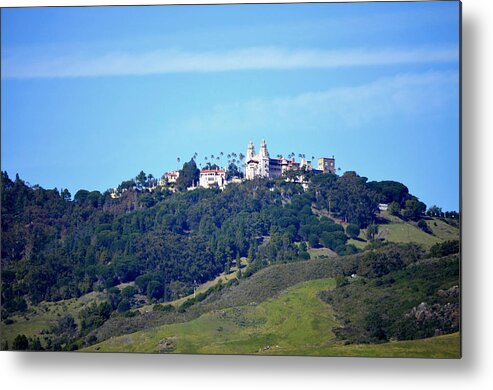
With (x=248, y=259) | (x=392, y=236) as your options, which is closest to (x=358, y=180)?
(x=392, y=236)

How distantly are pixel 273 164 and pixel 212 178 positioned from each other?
112 centimetres

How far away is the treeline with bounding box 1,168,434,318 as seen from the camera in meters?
14.9

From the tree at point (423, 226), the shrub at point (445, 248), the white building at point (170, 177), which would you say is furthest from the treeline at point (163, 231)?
the shrub at point (445, 248)

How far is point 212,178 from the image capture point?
53.8ft

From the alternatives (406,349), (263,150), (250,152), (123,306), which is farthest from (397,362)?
(123,306)

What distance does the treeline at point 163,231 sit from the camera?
14.9 metres

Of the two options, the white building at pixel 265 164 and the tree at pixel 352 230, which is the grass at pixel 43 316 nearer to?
the white building at pixel 265 164

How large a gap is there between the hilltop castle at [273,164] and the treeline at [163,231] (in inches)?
10.2

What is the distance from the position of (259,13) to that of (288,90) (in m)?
1.10

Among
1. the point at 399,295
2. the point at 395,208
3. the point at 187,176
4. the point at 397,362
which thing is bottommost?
the point at 397,362

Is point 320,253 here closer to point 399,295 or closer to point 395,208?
point 395,208

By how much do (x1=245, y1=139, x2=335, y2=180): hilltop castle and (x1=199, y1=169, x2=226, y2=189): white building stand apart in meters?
0.40

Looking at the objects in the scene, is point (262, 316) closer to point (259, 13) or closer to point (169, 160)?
point (169, 160)

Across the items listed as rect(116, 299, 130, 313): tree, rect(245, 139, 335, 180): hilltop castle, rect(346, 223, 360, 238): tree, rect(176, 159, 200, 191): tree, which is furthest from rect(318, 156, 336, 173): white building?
rect(116, 299, 130, 313): tree
